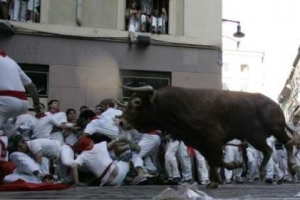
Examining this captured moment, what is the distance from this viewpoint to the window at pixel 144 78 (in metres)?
15.9

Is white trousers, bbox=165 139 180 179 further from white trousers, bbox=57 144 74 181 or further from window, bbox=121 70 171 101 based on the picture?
window, bbox=121 70 171 101

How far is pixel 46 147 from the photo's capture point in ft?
32.3

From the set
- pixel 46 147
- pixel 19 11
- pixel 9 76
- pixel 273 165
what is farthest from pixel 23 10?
pixel 9 76

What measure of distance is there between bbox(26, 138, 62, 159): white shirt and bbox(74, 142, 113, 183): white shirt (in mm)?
653

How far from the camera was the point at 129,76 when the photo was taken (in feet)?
52.3

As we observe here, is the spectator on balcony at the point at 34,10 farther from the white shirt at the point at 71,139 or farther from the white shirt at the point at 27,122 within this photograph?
the white shirt at the point at 71,139

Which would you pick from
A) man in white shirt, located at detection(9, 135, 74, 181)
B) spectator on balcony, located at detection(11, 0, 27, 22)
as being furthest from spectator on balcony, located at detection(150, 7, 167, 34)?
man in white shirt, located at detection(9, 135, 74, 181)

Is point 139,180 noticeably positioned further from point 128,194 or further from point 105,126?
point 128,194

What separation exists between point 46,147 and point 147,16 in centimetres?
803

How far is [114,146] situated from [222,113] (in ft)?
9.17

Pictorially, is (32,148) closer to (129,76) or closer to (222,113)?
(222,113)

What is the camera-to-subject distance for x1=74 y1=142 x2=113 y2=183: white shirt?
938cm

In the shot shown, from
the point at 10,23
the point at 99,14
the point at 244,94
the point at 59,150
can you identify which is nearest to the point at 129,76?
the point at 99,14

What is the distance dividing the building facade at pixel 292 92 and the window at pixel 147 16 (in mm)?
41300
